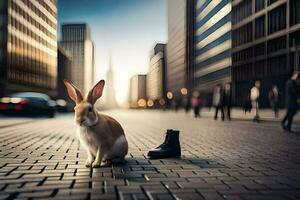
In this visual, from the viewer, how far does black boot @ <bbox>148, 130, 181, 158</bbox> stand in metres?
6.12

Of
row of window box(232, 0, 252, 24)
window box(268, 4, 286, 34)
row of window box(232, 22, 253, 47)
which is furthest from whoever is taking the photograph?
window box(268, 4, 286, 34)

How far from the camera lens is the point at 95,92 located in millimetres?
4699

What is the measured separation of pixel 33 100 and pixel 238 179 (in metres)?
19.2

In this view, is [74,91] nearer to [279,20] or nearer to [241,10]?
[241,10]

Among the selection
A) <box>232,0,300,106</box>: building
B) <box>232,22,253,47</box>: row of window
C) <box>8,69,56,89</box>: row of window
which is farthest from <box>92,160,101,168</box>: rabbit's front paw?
<box>8,69,56,89</box>: row of window

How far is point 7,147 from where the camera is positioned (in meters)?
7.55

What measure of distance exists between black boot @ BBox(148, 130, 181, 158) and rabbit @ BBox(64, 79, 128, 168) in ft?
3.75

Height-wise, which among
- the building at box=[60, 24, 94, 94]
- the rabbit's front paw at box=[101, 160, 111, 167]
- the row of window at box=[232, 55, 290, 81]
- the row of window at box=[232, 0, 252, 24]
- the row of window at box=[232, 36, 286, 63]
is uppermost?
the row of window at box=[232, 36, 286, 63]

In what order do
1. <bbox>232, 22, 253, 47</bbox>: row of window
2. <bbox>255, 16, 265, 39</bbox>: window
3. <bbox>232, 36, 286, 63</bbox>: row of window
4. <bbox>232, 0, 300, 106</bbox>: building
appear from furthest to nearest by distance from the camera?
<bbox>232, 36, 286, 63</bbox>: row of window, <bbox>232, 0, 300, 106</bbox>: building, <bbox>232, 22, 253, 47</bbox>: row of window, <bbox>255, 16, 265, 39</bbox>: window

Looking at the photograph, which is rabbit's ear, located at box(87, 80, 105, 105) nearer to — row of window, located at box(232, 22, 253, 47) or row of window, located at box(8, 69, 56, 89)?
row of window, located at box(232, 22, 253, 47)

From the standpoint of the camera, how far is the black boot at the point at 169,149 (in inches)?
241

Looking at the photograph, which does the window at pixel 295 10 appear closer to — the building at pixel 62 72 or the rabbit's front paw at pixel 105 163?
the rabbit's front paw at pixel 105 163

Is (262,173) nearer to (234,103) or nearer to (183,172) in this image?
(183,172)

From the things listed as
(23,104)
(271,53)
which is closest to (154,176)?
(23,104)
